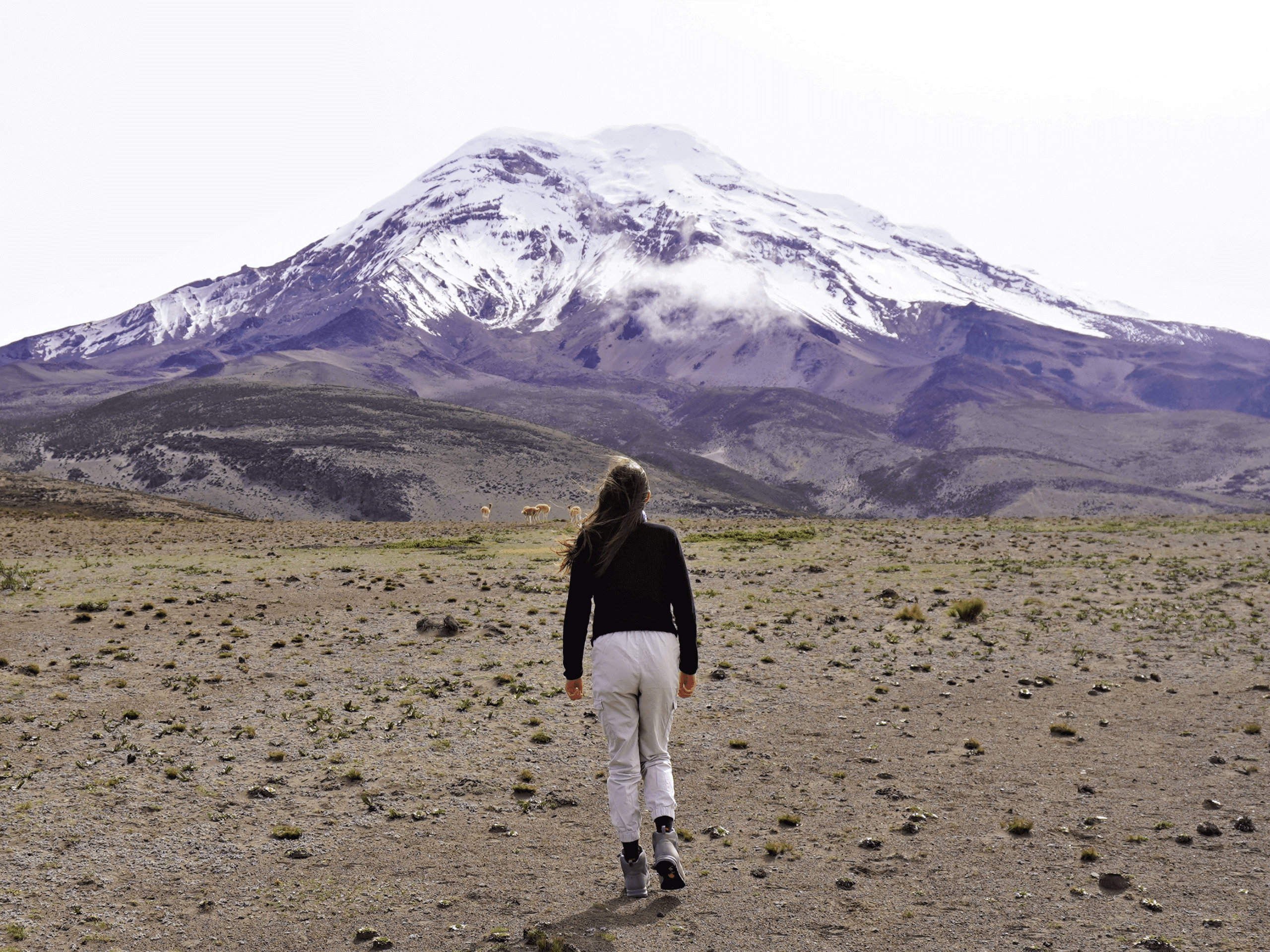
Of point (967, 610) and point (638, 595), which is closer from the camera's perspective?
point (638, 595)

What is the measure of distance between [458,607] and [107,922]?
44.6 feet

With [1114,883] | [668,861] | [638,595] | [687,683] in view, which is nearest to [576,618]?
[638,595]

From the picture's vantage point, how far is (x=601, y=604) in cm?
683

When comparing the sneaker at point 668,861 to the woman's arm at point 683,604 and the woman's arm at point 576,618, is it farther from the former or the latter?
the woman's arm at point 576,618

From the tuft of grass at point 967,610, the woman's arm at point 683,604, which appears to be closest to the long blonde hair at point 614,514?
the woman's arm at point 683,604

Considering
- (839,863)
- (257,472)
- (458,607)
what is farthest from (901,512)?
(839,863)

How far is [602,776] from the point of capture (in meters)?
9.66

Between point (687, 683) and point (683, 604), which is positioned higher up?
point (683, 604)

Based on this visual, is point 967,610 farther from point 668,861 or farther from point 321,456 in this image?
point 321,456

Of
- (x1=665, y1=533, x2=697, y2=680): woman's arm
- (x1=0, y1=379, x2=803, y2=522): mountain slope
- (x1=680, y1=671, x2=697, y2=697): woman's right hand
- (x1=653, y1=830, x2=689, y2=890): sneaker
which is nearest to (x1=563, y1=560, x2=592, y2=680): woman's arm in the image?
(x1=665, y1=533, x2=697, y2=680): woman's arm

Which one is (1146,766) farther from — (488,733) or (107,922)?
(107,922)

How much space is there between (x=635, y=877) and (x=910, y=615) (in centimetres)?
1293

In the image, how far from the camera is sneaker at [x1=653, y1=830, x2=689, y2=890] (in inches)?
263

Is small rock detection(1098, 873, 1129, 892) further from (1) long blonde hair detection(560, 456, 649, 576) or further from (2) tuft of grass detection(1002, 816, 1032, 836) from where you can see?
(1) long blonde hair detection(560, 456, 649, 576)
